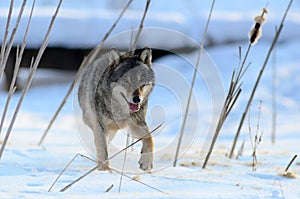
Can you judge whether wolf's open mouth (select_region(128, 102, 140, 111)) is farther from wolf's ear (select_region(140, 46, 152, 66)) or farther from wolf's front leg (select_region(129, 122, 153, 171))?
wolf's ear (select_region(140, 46, 152, 66))

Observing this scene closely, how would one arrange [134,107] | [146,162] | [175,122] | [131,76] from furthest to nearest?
[175,122] → [131,76] → [134,107] → [146,162]

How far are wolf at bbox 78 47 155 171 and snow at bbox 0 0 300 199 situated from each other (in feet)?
0.55

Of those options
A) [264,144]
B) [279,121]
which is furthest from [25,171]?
[279,121]

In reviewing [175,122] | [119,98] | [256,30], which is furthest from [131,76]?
[175,122]

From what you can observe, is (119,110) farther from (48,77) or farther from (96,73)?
(48,77)

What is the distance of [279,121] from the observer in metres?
6.41

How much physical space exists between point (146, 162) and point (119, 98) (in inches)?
17.8

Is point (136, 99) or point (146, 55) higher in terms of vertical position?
point (146, 55)

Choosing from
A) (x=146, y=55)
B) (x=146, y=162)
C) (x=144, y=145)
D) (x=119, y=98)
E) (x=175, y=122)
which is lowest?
(x=146, y=162)

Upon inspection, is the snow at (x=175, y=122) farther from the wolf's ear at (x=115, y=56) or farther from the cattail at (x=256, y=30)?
the wolf's ear at (x=115, y=56)

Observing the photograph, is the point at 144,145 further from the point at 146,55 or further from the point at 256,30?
the point at 256,30

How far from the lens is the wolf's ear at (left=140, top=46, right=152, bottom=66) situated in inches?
132

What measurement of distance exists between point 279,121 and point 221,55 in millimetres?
2993

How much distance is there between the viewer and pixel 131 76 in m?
3.33
